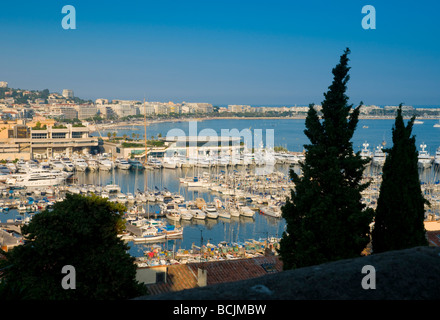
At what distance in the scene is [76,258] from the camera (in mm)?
4945

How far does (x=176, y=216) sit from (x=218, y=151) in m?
22.4

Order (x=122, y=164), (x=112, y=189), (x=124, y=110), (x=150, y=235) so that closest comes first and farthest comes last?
1. (x=150, y=235)
2. (x=112, y=189)
3. (x=122, y=164)
4. (x=124, y=110)

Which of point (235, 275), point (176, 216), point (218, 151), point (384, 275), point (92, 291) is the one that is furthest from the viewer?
point (218, 151)

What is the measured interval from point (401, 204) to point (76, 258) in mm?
3925

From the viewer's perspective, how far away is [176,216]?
18859mm

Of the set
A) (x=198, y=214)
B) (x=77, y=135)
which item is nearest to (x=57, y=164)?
(x=77, y=135)

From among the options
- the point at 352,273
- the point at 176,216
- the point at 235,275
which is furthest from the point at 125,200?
the point at 352,273

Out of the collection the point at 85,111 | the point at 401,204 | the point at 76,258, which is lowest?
the point at 76,258

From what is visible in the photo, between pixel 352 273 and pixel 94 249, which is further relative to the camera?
pixel 94 249

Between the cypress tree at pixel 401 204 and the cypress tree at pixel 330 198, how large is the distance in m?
0.21

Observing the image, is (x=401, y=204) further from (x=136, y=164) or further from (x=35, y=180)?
(x=136, y=164)

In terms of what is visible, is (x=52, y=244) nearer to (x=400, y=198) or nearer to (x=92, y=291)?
(x=92, y=291)

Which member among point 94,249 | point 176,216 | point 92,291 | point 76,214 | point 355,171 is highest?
point 355,171
